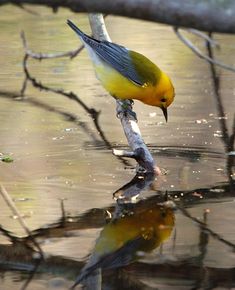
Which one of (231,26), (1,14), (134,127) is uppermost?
(231,26)

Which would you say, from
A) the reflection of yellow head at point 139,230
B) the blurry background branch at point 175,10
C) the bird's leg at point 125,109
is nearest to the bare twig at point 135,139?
the bird's leg at point 125,109

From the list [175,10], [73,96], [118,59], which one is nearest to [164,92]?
[118,59]

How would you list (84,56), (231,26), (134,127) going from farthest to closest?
(84,56)
(134,127)
(231,26)

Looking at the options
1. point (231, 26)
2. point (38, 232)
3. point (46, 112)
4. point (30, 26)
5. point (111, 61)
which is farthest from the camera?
point (30, 26)

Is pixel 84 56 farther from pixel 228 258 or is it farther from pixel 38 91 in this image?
pixel 228 258

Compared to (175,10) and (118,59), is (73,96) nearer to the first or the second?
(118,59)

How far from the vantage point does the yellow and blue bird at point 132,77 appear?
6.11 metres

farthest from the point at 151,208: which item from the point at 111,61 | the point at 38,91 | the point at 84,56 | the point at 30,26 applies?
the point at 30,26

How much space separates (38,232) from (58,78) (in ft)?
12.0

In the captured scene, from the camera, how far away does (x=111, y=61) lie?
20.7ft

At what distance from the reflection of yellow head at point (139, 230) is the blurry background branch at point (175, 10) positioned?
57.6 inches

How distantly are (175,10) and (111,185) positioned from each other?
2.26 metres

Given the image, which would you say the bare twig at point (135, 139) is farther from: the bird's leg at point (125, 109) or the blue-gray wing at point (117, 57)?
the blue-gray wing at point (117, 57)

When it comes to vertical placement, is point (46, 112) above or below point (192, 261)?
below
